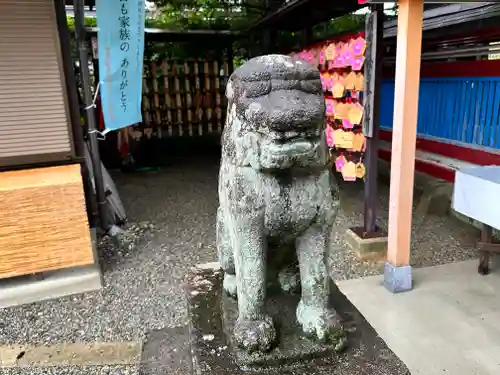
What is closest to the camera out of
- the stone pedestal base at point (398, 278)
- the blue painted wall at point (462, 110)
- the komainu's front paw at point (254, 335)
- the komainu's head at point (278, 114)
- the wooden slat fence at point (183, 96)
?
the komainu's head at point (278, 114)

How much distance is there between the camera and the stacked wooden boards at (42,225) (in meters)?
3.53

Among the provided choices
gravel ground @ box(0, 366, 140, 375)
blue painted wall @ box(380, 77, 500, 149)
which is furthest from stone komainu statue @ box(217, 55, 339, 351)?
blue painted wall @ box(380, 77, 500, 149)

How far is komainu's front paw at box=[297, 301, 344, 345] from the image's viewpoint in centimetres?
158

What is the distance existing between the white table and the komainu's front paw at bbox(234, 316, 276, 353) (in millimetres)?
2788

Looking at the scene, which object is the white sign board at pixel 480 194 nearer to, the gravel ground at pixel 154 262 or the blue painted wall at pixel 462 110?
the gravel ground at pixel 154 262

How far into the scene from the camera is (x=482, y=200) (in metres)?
3.75

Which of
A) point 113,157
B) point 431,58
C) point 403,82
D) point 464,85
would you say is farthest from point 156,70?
point 403,82

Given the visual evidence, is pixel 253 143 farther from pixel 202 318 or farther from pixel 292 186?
pixel 202 318

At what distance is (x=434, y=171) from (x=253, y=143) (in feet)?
17.2

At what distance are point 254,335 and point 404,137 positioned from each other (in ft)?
7.91

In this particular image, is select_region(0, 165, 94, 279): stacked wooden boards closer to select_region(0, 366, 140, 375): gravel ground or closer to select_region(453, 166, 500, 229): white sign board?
select_region(0, 366, 140, 375): gravel ground

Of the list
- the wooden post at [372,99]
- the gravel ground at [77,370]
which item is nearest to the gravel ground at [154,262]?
the gravel ground at [77,370]

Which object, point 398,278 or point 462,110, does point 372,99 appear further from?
point 462,110

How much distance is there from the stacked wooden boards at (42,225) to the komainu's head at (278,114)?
2682 millimetres
